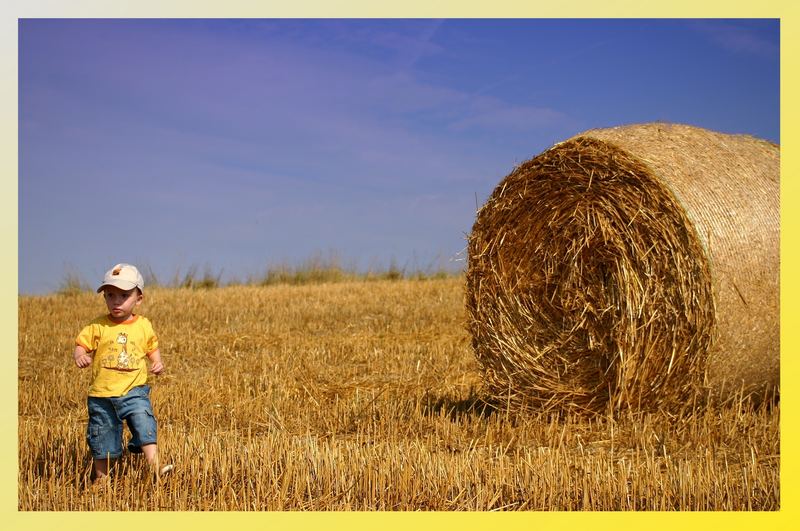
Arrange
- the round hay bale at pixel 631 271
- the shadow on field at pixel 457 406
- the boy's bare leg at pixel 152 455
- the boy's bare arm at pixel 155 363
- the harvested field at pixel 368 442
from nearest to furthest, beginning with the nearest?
the harvested field at pixel 368 442, the boy's bare leg at pixel 152 455, the boy's bare arm at pixel 155 363, the round hay bale at pixel 631 271, the shadow on field at pixel 457 406

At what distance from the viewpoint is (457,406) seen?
7.58m

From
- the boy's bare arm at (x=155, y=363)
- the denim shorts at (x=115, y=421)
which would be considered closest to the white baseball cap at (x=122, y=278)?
the boy's bare arm at (x=155, y=363)

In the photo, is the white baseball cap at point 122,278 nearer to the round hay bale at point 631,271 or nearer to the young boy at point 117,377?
the young boy at point 117,377

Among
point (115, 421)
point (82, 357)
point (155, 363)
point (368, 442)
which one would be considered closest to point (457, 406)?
point (368, 442)

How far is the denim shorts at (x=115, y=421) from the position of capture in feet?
17.5

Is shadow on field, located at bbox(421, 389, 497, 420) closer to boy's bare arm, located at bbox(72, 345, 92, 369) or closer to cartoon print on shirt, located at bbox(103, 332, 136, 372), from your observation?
cartoon print on shirt, located at bbox(103, 332, 136, 372)

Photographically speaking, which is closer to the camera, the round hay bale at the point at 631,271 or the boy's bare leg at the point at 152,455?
the boy's bare leg at the point at 152,455

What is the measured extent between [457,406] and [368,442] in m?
1.67

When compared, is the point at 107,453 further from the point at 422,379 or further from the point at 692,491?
the point at 422,379

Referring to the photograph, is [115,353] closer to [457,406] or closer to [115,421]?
[115,421]

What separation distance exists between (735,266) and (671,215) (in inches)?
22.4

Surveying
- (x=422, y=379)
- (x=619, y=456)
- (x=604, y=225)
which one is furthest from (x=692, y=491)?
(x=422, y=379)

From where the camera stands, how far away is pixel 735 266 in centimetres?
642

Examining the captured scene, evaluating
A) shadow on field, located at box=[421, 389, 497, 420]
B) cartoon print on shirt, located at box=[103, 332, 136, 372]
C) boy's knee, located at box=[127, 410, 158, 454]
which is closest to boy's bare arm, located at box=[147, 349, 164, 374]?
cartoon print on shirt, located at box=[103, 332, 136, 372]
